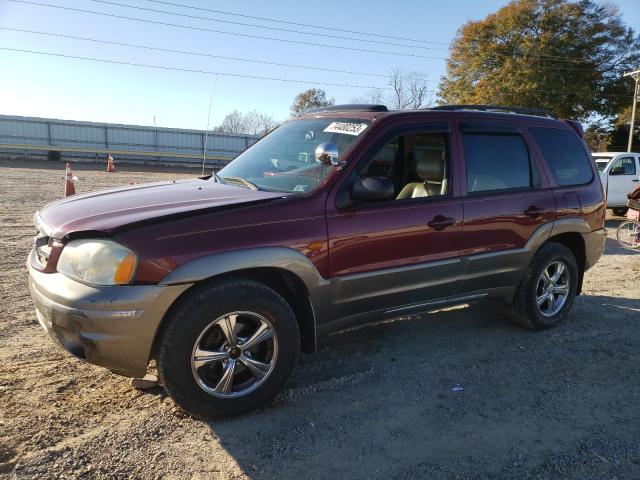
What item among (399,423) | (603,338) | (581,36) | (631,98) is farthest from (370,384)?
(631,98)

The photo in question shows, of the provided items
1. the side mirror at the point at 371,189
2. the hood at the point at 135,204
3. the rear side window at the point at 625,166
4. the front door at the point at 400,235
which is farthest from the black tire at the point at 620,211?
the hood at the point at 135,204

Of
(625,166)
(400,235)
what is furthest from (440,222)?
(625,166)

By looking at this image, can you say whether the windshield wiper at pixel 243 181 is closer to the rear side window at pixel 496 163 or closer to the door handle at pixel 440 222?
the door handle at pixel 440 222

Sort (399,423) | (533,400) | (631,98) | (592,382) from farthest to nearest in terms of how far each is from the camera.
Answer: (631,98)
(592,382)
(533,400)
(399,423)

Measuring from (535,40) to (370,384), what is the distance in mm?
36640

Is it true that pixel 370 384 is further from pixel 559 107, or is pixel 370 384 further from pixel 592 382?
pixel 559 107

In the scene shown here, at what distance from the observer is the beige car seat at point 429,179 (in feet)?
13.2

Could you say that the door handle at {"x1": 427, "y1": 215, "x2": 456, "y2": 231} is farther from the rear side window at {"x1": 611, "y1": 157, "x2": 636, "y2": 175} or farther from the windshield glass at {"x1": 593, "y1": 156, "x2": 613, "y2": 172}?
the rear side window at {"x1": 611, "y1": 157, "x2": 636, "y2": 175}

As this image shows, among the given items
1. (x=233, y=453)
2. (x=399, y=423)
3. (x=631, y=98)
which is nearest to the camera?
(x=233, y=453)

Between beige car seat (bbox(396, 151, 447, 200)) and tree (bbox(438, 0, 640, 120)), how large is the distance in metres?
30.9

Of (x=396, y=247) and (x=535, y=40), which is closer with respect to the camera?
(x=396, y=247)

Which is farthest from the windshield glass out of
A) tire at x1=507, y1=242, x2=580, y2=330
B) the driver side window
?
the driver side window

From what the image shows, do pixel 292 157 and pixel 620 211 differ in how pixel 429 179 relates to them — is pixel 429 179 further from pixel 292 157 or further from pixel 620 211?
pixel 620 211

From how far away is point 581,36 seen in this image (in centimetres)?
3475
